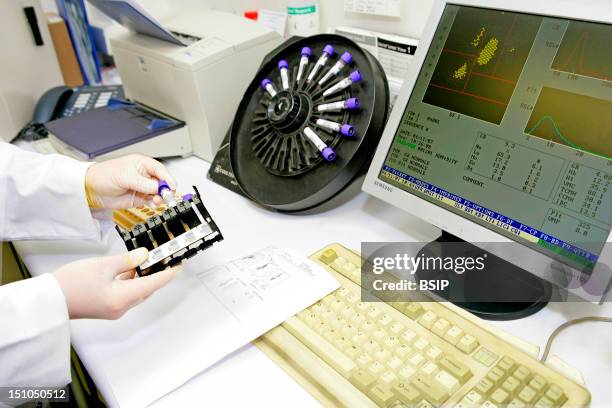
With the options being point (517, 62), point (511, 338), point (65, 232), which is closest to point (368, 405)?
point (511, 338)

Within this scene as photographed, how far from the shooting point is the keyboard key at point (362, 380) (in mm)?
477

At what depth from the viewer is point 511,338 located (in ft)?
1.69

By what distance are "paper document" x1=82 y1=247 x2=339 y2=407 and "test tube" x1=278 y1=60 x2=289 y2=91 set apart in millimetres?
315

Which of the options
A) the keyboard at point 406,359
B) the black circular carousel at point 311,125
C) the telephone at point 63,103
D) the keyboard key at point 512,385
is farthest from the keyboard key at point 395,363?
the telephone at point 63,103

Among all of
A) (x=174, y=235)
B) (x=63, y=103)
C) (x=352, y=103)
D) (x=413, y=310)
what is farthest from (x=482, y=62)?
(x=63, y=103)

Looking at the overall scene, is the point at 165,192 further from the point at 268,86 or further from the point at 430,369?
the point at 430,369

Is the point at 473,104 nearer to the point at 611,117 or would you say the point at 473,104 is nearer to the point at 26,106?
the point at 611,117

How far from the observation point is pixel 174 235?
22.9 inches

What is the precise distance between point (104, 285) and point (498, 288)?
1.65 feet

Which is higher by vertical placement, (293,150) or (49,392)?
(293,150)

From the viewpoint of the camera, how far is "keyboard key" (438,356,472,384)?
0.47 m

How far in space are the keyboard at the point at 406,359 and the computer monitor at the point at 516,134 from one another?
118 millimetres

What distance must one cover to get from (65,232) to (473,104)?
25.8 inches

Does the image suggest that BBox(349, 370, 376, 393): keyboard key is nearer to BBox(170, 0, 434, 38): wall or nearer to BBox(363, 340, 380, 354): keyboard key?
BBox(363, 340, 380, 354): keyboard key
